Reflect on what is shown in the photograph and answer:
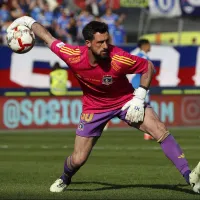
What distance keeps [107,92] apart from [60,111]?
45.5ft

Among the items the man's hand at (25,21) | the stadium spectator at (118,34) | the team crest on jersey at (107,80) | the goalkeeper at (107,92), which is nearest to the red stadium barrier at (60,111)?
the stadium spectator at (118,34)

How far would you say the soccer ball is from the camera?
10875 mm

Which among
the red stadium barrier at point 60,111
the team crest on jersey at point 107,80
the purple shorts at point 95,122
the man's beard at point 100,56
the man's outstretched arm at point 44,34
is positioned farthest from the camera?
the red stadium barrier at point 60,111

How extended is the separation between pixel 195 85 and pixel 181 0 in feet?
9.36

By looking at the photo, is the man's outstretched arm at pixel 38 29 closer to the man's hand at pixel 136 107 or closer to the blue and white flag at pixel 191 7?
the man's hand at pixel 136 107

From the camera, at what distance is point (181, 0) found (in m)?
26.3

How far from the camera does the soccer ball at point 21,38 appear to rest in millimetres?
10875

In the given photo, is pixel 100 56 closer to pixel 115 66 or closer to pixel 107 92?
pixel 115 66

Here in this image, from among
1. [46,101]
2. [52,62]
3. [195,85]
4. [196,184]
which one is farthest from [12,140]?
[196,184]

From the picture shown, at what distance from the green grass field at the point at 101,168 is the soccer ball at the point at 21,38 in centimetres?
193

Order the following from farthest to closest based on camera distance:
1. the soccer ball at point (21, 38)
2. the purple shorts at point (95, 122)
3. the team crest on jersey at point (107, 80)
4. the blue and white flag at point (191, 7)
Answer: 1. the blue and white flag at point (191, 7)
2. the soccer ball at point (21, 38)
3. the purple shorts at point (95, 122)
4. the team crest on jersey at point (107, 80)

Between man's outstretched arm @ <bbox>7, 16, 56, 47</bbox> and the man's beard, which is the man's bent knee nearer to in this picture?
the man's beard

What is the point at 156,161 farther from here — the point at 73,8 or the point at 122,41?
the point at 73,8

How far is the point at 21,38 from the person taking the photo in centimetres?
1087
